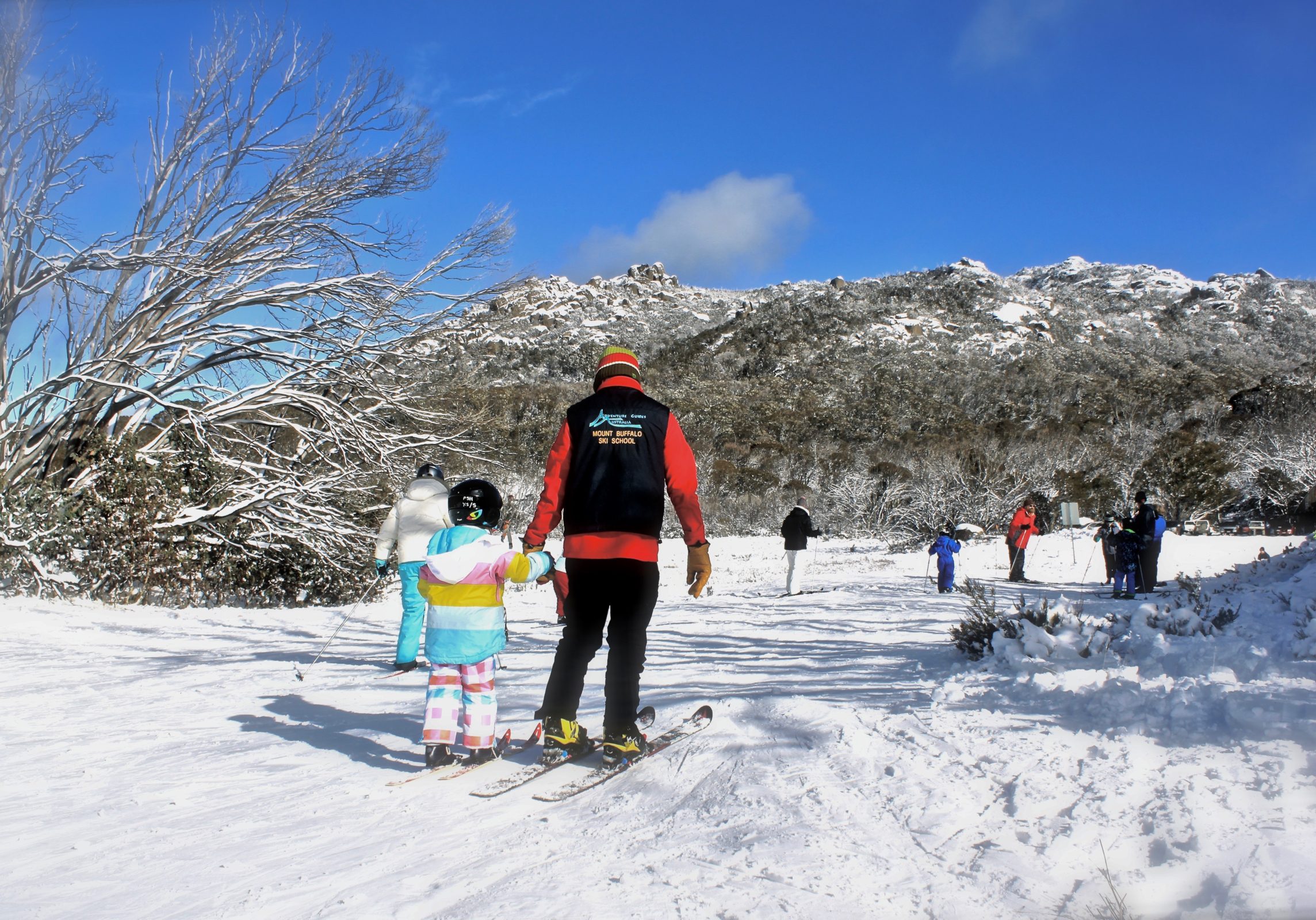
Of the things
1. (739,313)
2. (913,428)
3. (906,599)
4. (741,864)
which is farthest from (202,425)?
(739,313)

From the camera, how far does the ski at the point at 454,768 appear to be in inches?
140

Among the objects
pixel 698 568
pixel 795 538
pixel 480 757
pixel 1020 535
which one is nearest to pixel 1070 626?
pixel 698 568

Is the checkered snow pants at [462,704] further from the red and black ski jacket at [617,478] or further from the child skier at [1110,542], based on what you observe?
the child skier at [1110,542]

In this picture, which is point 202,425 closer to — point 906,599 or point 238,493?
point 238,493

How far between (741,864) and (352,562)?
40.6ft

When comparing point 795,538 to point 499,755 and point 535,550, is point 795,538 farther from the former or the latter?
point 535,550

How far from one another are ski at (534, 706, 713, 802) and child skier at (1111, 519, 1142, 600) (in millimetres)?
10654

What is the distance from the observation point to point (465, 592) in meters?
3.69

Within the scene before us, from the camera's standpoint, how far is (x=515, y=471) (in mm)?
28422

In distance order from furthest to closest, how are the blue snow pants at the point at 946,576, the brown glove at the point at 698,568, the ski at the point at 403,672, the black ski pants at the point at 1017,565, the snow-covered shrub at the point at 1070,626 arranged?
the black ski pants at the point at 1017,565 < the blue snow pants at the point at 946,576 < the ski at the point at 403,672 < the snow-covered shrub at the point at 1070,626 < the brown glove at the point at 698,568

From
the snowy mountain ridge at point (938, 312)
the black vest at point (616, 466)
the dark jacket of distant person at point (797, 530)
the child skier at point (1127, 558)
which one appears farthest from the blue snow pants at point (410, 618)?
the snowy mountain ridge at point (938, 312)

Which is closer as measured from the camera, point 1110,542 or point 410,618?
point 410,618

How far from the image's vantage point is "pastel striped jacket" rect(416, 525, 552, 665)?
12.0 feet

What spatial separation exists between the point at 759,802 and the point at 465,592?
5.13 feet
